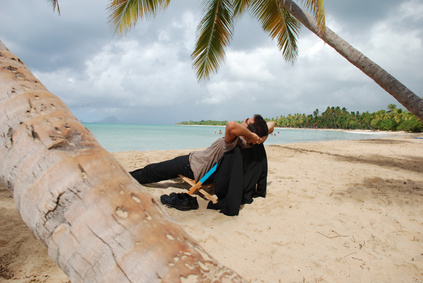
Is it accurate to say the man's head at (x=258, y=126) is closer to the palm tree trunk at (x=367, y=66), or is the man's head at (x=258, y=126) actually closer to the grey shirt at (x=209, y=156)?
the grey shirt at (x=209, y=156)

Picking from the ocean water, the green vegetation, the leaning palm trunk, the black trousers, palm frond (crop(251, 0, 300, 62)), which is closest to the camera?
the leaning palm trunk

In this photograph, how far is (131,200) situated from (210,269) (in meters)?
0.25

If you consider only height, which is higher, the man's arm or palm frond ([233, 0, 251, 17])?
palm frond ([233, 0, 251, 17])

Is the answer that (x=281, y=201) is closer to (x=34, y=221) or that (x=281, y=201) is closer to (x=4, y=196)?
(x=34, y=221)

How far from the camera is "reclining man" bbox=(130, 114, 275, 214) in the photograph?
2768 millimetres

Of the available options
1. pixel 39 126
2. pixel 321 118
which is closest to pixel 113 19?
pixel 39 126

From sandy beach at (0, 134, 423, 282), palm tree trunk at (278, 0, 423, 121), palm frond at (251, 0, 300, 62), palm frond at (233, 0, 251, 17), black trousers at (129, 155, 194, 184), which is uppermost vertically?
palm frond at (233, 0, 251, 17)

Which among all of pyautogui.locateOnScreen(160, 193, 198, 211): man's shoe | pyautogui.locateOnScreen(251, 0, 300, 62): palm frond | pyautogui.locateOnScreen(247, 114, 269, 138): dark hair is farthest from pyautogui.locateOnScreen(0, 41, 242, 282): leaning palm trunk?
pyautogui.locateOnScreen(251, 0, 300, 62): palm frond

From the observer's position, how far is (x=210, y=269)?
0.52 meters

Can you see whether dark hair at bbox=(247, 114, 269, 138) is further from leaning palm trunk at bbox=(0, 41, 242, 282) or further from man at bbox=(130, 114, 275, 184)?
A: leaning palm trunk at bbox=(0, 41, 242, 282)

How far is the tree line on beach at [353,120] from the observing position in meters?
45.8

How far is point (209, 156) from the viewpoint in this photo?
3086mm

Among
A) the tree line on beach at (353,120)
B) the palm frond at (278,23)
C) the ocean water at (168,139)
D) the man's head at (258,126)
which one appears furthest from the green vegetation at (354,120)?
the man's head at (258,126)

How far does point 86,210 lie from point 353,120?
73420 millimetres
